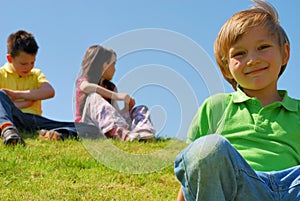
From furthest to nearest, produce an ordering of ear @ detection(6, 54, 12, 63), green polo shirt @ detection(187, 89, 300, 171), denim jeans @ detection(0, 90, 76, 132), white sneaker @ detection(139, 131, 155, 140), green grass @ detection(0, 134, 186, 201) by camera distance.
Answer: ear @ detection(6, 54, 12, 63) → denim jeans @ detection(0, 90, 76, 132) → white sneaker @ detection(139, 131, 155, 140) → green grass @ detection(0, 134, 186, 201) → green polo shirt @ detection(187, 89, 300, 171)

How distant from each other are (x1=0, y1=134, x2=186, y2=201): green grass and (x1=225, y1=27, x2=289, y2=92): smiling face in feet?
1.42

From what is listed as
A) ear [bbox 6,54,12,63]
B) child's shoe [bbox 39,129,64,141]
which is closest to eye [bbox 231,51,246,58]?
child's shoe [bbox 39,129,64,141]

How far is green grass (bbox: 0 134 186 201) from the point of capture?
109 inches

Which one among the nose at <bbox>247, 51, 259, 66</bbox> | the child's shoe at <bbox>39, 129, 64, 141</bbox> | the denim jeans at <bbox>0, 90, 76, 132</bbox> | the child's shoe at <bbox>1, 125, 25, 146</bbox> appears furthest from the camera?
the denim jeans at <bbox>0, 90, 76, 132</bbox>

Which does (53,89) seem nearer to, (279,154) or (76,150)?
(76,150)

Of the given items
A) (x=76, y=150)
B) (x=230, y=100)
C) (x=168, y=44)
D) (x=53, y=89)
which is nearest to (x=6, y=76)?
(x=53, y=89)

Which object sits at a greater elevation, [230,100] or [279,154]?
[230,100]

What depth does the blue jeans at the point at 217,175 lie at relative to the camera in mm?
1573

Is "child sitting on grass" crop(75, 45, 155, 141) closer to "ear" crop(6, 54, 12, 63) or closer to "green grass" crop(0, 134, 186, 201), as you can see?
"green grass" crop(0, 134, 186, 201)

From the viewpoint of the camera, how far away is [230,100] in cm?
217

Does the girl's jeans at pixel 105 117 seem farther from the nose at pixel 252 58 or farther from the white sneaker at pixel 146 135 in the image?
the nose at pixel 252 58

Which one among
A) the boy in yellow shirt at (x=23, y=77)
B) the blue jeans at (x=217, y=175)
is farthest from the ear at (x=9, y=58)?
the blue jeans at (x=217, y=175)

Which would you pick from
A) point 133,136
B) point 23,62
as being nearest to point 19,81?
point 23,62

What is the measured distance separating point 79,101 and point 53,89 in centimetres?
65
